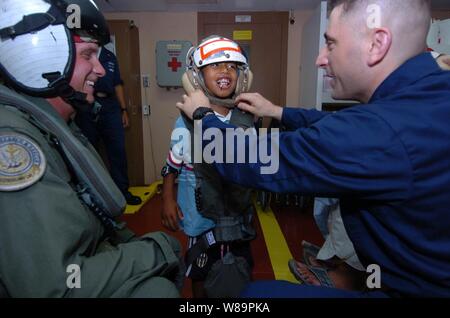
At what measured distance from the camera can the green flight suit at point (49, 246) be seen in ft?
2.33

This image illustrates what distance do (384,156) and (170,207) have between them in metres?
1.18

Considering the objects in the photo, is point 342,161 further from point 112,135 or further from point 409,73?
point 112,135

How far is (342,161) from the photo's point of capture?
2.64ft

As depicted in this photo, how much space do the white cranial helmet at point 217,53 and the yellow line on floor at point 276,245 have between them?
1.59 metres

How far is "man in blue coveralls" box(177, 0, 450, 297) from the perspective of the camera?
2.57 feet

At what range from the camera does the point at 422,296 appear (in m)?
0.87

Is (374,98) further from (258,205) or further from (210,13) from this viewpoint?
(210,13)

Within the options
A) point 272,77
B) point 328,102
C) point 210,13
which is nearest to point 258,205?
point 328,102

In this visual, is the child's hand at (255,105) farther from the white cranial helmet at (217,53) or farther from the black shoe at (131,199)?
the black shoe at (131,199)

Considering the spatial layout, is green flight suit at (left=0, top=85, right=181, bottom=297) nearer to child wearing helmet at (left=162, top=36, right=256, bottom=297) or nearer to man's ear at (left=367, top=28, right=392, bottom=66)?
child wearing helmet at (left=162, top=36, right=256, bottom=297)

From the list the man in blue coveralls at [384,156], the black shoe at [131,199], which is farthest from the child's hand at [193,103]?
the black shoe at [131,199]

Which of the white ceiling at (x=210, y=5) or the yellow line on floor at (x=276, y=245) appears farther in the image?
the white ceiling at (x=210, y=5)

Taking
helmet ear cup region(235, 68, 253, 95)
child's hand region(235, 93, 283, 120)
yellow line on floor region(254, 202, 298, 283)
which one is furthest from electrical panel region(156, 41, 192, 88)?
child's hand region(235, 93, 283, 120)
